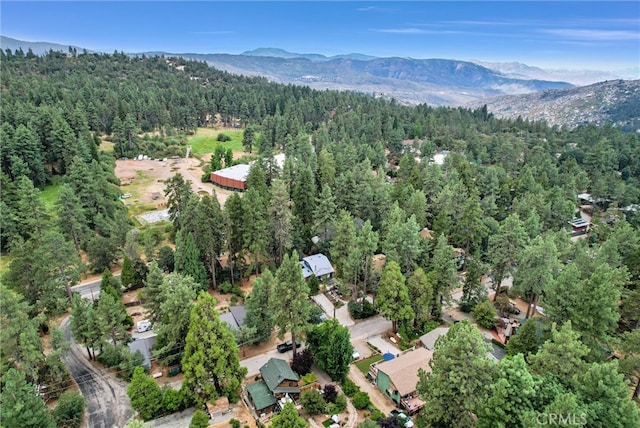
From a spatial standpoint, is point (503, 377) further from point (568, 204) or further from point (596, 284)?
point (568, 204)

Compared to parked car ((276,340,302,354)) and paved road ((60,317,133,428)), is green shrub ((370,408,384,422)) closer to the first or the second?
parked car ((276,340,302,354))

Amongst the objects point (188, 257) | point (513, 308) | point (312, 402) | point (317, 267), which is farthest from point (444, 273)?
point (188, 257)

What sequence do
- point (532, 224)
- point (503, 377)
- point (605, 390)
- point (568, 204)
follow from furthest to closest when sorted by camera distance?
1. point (568, 204)
2. point (532, 224)
3. point (503, 377)
4. point (605, 390)

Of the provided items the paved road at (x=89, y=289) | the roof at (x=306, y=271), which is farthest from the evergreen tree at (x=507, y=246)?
the paved road at (x=89, y=289)

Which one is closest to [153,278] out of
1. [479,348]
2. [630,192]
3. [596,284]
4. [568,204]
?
[479,348]

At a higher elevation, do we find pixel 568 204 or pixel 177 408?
pixel 568 204

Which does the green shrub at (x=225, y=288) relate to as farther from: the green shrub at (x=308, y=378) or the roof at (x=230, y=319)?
the green shrub at (x=308, y=378)
